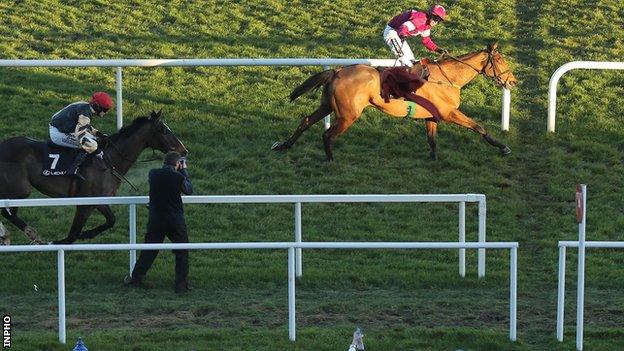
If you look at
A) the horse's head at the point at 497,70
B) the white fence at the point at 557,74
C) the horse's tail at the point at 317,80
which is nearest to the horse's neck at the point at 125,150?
the horse's tail at the point at 317,80

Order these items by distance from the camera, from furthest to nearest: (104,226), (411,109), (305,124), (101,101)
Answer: (305,124) → (411,109) → (101,101) → (104,226)

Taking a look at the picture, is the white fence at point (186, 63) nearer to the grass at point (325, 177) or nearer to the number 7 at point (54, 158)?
the grass at point (325, 177)

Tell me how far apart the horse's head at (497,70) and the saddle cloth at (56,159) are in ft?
15.5

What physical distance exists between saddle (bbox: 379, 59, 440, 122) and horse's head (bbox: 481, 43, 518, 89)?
942 mm

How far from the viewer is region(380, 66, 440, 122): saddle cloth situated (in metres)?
13.5

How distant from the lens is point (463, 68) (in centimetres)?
1411

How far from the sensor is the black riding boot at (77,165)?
11375mm

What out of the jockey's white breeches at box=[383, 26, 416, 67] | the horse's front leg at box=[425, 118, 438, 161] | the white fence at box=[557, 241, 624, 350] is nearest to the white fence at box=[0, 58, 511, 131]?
the jockey's white breeches at box=[383, 26, 416, 67]

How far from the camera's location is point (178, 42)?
56.5ft

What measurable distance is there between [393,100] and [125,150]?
302 centimetres

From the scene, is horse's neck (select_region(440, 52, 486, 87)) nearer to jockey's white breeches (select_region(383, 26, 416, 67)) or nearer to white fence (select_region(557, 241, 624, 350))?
jockey's white breeches (select_region(383, 26, 416, 67))

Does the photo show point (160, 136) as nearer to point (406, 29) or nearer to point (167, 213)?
point (167, 213)

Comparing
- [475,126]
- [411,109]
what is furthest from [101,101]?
[475,126]

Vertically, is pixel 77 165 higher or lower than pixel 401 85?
lower
